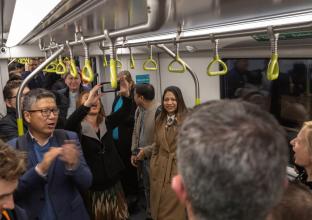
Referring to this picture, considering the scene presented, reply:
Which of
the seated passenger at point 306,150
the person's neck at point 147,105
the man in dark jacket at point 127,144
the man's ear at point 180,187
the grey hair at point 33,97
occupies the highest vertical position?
the grey hair at point 33,97

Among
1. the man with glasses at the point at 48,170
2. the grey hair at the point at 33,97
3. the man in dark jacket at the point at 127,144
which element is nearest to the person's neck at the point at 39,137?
the man with glasses at the point at 48,170

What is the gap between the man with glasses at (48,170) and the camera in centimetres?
179

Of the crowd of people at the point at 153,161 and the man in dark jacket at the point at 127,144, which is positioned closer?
the crowd of people at the point at 153,161

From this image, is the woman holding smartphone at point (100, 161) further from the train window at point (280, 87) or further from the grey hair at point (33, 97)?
the train window at point (280, 87)

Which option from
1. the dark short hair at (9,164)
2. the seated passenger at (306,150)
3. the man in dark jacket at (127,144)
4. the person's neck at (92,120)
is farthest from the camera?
the man in dark jacket at (127,144)

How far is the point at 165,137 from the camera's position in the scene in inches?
117

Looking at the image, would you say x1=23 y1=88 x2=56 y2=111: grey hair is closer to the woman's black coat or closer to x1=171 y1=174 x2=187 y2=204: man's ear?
the woman's black coat

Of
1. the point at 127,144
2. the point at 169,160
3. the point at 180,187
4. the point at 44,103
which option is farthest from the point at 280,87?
the point at 180,187

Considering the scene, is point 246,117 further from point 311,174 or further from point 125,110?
point 125,110

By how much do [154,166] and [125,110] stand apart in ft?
1.97

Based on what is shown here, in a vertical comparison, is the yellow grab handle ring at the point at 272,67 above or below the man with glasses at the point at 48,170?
above

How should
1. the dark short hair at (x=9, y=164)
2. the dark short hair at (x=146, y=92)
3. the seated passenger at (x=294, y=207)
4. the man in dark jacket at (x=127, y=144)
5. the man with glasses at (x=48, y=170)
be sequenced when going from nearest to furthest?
the seated passenger at (x=294, y=207)
the dark short hair at (x=9, y=164)
the man with glasses at (x=48, y=170)
the dark short hair at (x=146, y=92)
the man in dark jacket at (x=127, y=144)

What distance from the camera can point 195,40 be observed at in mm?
1968

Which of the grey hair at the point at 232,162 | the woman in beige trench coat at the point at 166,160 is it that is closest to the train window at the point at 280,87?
the woman in beige trench coat at the point at 166,160
